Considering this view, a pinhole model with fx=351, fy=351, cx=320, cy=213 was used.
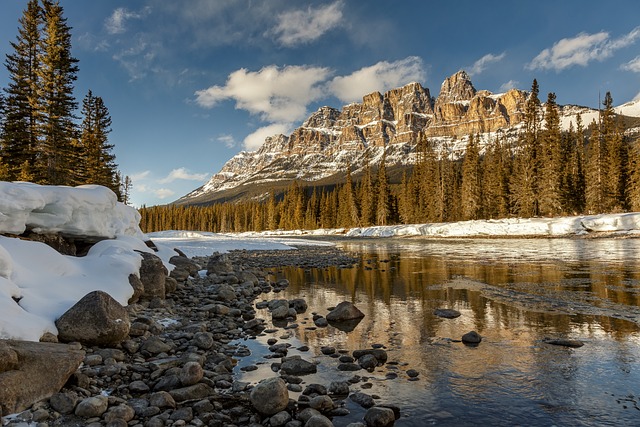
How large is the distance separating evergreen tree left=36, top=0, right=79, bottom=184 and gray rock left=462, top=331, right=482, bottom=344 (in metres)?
32.4

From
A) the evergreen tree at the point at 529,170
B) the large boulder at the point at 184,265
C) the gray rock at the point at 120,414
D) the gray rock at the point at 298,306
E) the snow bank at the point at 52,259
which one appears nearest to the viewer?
the gray rock at the point at 120,414

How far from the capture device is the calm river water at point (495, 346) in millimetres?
5008

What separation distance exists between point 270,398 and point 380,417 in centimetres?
153

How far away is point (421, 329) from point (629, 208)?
194 ft

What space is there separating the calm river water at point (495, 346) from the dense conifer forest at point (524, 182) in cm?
4300

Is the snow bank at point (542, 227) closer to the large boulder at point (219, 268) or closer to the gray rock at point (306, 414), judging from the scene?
the large boulder at point (219, 268)

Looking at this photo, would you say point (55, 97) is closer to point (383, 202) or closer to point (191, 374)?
point (191, 374)

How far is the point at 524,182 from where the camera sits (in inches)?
2117

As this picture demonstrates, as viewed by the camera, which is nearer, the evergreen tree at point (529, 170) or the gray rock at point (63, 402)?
the gray rock at point (63, 402)

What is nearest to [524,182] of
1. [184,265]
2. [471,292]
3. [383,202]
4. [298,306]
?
[383,202]

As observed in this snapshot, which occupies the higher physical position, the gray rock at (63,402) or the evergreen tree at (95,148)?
the evergreen tree at (95,148)

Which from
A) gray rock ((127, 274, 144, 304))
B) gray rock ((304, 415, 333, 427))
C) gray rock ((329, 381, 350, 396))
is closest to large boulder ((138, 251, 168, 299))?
gray rock ((127, 274, 144, 304))

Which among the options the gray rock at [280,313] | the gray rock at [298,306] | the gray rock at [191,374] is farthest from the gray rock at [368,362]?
the gray rock at [298,306]

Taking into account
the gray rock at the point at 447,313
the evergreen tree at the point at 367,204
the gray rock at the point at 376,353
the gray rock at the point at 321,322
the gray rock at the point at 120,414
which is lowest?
the gray rock at the point at 321,322
